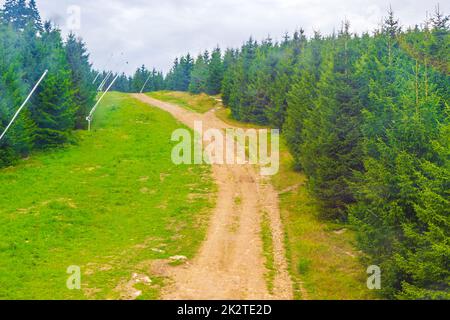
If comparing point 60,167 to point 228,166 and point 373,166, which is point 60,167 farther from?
point 373,166

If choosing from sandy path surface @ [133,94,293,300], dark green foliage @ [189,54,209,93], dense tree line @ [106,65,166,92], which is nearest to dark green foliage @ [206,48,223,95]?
dark green foliage @ [189,54,209,93]

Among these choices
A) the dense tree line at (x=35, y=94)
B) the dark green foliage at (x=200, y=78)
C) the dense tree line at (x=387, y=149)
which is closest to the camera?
the dense tree line at (x=387, y=149)

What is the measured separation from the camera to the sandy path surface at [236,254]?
1642 cm

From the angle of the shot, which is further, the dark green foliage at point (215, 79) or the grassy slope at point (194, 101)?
the dark green foliage at point (215, 79)

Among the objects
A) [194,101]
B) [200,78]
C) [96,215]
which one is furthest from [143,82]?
[96,215]

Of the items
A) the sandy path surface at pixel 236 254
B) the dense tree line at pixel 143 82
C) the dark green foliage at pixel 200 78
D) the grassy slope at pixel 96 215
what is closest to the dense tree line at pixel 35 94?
the grassy slope at pixel 96 215

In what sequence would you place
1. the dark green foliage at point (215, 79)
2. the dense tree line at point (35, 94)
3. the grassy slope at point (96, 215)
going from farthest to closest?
the dark green foliage at point (215, 79) < the dense tree line at point (35, 94) < the grassy slope at point (96, 215)

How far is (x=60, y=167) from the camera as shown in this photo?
36.3m

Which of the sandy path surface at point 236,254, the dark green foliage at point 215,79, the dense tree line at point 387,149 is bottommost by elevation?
the sandy path surface at point 236,254

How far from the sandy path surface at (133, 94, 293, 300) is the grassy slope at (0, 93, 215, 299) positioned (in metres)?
1.03

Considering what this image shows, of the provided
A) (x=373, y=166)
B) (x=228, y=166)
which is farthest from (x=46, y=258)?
(x=228, y=166)

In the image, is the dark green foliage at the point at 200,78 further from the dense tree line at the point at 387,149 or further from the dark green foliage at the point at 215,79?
the dense tree line at the point at 387,149

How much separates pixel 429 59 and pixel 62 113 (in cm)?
3195

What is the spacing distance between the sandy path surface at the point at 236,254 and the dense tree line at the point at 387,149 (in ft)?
12.7
